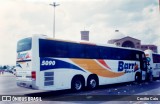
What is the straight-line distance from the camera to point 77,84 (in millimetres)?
11508

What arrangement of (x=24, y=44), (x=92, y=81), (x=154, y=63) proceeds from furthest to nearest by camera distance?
1. (x=154, y=63)
2. (x=92, y=81)
3. (x=24, y=44)

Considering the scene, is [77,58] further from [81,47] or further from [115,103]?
[115,103]

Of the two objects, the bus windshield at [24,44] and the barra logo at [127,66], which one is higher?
the bus windshield at [24,44]

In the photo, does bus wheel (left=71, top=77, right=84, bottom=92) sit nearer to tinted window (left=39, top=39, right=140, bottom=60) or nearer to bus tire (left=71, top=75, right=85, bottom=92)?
bus tire (left=71, top=75, right=85, bottom=92)

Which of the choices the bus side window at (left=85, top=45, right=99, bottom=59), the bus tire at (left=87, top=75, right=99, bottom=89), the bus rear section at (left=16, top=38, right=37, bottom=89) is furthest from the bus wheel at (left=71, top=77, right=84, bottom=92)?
the bus rear section at (left=16, top=38, right=37, bottom=89)

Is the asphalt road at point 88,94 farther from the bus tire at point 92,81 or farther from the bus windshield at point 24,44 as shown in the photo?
the bus windshield at point 24,44

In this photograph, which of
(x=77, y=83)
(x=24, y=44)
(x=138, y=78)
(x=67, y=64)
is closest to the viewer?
(x=24, y=44)

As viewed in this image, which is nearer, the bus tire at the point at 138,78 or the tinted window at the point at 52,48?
the tinted window at the point at 52,48

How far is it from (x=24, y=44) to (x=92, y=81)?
4552 mm

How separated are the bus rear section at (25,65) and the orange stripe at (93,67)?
255cm

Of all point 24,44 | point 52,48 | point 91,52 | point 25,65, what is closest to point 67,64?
point 52,48

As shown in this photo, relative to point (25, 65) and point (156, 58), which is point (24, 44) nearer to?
point (25, 65)

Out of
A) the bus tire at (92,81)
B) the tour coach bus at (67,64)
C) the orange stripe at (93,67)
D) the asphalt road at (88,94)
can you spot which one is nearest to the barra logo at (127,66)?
the tour coach bus at (67,64)

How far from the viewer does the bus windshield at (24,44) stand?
9901 mm
